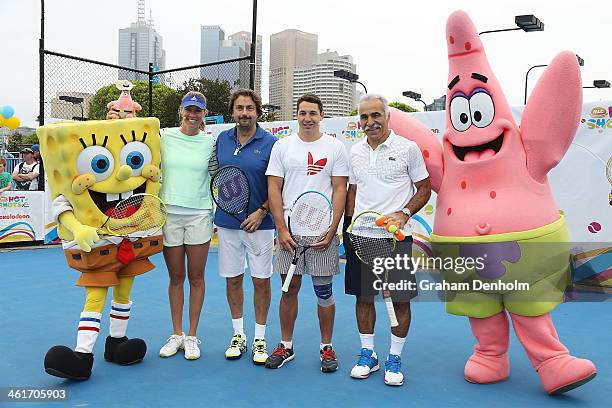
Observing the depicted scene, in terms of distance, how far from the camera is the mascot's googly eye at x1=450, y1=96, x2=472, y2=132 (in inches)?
141

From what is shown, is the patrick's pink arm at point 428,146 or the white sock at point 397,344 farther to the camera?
the patrick's pink arm at point 428,146

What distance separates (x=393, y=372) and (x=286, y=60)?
37419 mm

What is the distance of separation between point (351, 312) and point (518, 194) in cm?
251

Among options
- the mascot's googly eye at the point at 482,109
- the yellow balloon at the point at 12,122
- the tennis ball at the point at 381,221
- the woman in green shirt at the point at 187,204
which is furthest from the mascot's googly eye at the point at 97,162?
the yellow balloon at the point at 12,122

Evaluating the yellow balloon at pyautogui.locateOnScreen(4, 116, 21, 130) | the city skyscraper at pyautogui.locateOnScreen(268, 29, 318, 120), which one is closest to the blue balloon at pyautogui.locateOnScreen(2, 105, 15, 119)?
the yellow balloon at pyautogui.locateOnScreen(4, 116, 21, 130)

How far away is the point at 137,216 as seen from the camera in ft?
12.1

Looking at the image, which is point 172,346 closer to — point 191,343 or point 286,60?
point 191,343

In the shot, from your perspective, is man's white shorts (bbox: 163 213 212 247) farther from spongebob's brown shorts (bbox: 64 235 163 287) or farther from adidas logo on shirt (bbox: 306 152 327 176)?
adidas logo on shirt (bbox: 306 152 327 176)

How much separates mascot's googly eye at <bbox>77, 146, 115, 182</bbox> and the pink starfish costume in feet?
7.44

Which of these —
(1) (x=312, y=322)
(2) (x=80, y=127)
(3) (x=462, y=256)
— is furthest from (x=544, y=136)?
(2) (x=80, y=127)

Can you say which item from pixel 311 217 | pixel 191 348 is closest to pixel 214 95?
pixel 191 348

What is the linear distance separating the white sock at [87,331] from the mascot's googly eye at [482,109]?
283 cm

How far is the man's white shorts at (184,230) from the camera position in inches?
158

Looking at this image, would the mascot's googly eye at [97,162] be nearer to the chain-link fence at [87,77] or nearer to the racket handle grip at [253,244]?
the racket handle grip at [253,244]
